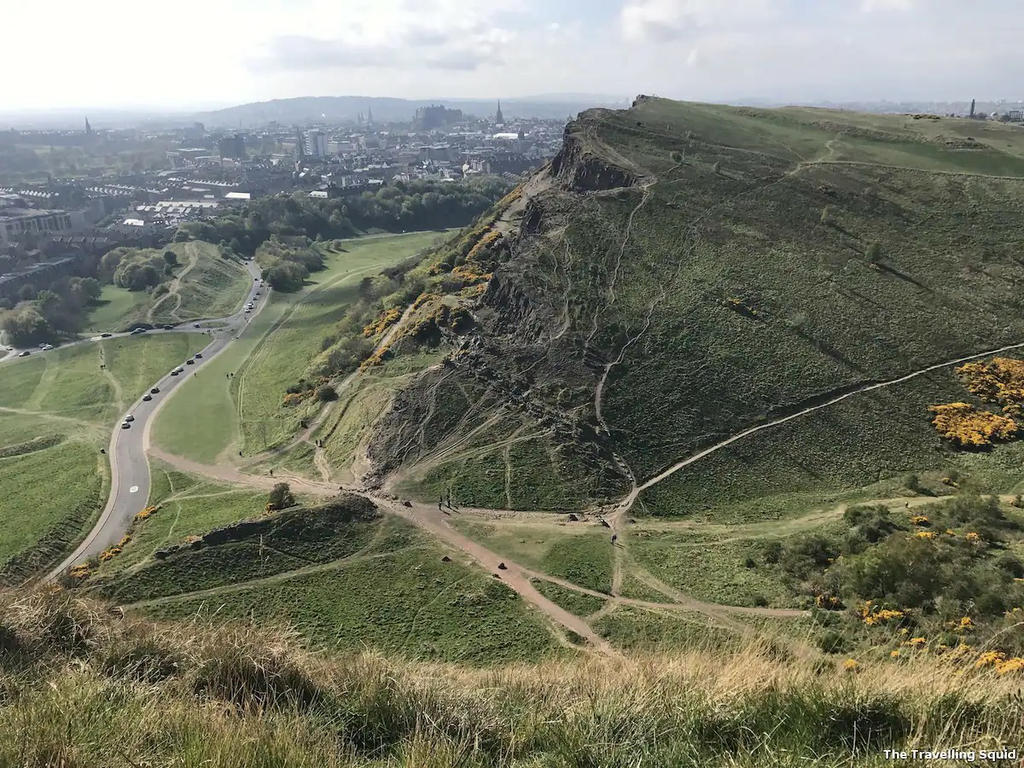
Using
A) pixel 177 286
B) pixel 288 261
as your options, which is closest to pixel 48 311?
pixel 177 286

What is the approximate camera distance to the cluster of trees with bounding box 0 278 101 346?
82.4 m

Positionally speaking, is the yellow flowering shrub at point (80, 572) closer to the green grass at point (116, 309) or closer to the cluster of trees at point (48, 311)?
the green grass at point (116, 309)

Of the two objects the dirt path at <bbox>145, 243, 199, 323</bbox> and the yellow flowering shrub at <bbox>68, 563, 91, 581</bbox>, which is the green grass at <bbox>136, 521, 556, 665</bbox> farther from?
the dirt path at <bbox>145, 243, 199, 323</bbox>

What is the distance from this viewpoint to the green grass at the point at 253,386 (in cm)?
5312

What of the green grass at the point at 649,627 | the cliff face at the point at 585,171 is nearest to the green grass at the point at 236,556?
the green grass at the point at 649,627

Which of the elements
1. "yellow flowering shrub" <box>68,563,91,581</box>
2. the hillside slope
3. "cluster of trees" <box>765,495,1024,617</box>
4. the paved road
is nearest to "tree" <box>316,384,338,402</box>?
the hillside slope

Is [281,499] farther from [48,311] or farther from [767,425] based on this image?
[48,311]

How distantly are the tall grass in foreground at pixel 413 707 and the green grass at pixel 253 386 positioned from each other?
43.5 metres

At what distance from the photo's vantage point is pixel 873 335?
46469mm

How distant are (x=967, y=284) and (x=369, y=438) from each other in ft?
162

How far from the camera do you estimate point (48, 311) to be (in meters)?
88.2

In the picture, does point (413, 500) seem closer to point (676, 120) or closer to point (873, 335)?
point (873, 335)

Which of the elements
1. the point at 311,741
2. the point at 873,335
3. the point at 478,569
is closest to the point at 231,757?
the point at 311,741

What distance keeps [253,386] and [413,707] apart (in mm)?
63404
